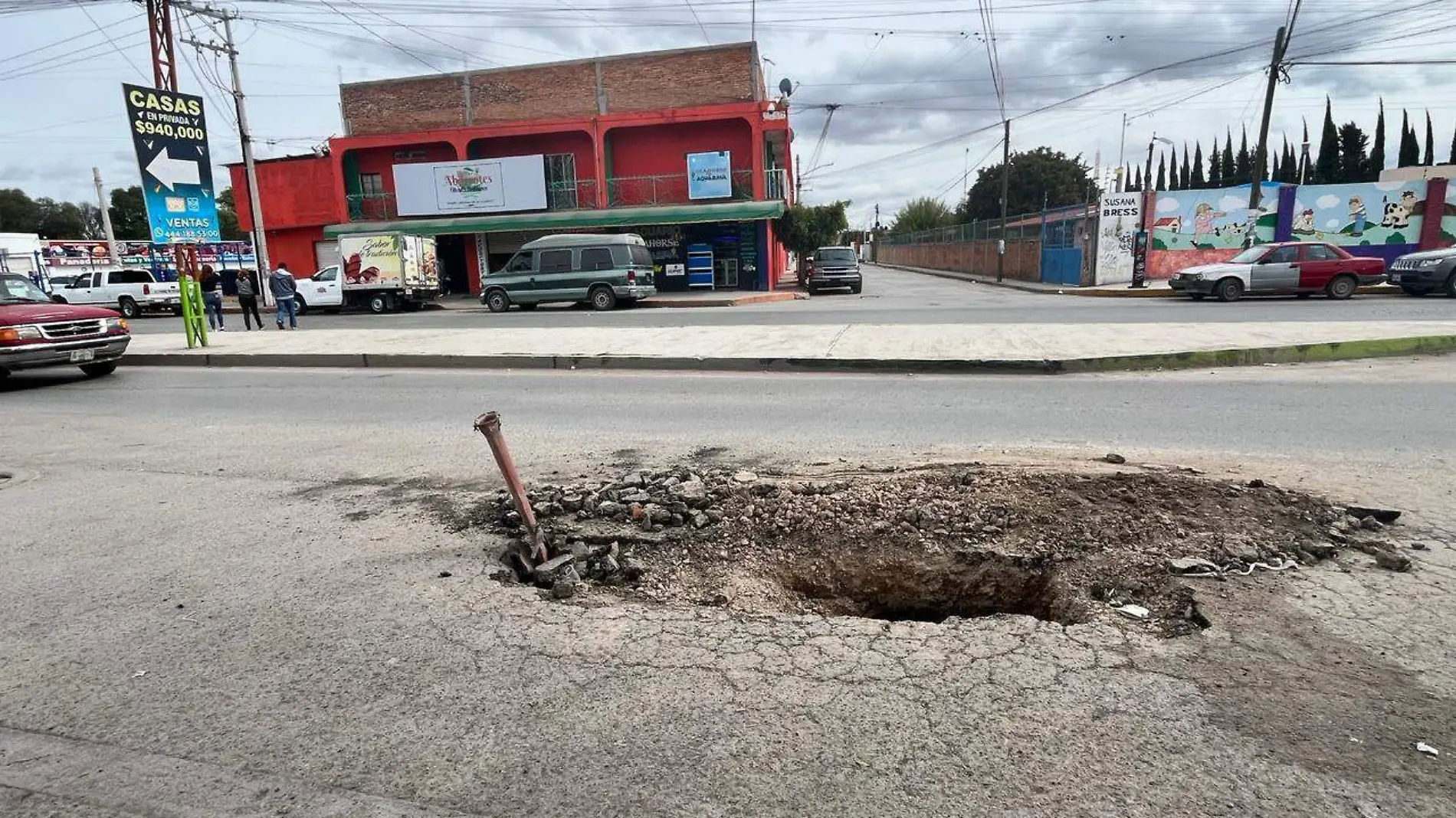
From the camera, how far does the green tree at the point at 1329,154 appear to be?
66.7m

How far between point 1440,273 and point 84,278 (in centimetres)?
4204

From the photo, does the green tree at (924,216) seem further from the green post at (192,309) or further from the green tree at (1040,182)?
the green post at (192,309)

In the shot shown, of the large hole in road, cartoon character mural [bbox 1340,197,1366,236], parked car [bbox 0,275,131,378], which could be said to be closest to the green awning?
cartoon character mural [bbox 1340,197,1366,236]

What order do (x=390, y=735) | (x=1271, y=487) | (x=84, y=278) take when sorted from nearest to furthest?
(x=390, y=735) < (x=1271, y=487) < (x=84, y=278)

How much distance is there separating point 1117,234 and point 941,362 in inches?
799

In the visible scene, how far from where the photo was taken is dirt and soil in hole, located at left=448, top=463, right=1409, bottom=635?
3.66 metres

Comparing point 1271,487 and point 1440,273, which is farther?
point 1440,273

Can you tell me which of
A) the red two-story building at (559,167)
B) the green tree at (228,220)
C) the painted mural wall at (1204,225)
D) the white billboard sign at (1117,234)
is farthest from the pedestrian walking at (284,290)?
the green tree at (228,220)

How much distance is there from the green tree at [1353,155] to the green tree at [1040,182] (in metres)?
19.7

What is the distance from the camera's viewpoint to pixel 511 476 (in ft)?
13.2

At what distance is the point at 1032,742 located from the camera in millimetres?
2502

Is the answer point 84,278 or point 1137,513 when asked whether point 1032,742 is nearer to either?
point 1137,513

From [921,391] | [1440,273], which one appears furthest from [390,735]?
[1440,273]

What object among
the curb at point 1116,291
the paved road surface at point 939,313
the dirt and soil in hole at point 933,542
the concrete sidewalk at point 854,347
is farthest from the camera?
the curb at point 1116,291
